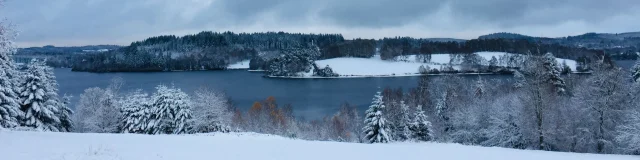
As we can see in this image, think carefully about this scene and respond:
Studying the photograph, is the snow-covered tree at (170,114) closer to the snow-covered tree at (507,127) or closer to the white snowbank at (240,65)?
the snow-covered tree at (507,127)

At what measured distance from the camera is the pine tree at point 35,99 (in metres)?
23.5

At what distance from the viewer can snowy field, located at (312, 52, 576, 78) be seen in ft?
354

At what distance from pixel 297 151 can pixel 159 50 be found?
180694 mm

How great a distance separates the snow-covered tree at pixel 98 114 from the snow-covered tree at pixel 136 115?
1.91 meters

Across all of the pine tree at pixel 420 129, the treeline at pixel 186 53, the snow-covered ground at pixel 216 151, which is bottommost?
the pine tree at pixel 420 129

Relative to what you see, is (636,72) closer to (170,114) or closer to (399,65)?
(170,114)

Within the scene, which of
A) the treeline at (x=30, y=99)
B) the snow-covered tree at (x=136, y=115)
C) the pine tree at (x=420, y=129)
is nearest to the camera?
the treeline at (x=30, y=99)

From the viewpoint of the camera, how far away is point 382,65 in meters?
118

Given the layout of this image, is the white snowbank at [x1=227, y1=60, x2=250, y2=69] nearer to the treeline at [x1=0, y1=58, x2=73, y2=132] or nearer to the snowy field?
the snowy field

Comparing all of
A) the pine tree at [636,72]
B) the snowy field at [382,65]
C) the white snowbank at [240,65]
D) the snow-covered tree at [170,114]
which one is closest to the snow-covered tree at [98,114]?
the snow-covered tree at [170,114]

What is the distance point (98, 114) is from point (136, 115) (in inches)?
148

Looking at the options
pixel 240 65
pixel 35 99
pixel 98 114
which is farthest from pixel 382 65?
pixel 35 99

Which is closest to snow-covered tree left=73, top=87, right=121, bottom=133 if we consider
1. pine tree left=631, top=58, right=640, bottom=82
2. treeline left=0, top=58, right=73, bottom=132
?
treeline left=0, top=58, right=73, bottom=132

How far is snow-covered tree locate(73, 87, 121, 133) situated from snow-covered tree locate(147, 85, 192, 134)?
4813mm
